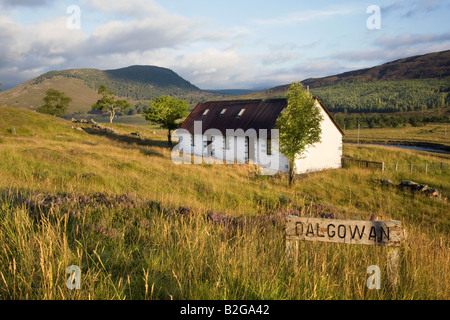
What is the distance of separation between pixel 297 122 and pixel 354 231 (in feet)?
59.9

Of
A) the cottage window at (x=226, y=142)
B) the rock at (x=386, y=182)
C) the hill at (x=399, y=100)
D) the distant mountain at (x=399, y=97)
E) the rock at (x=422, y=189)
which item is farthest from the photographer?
the distant mountain at (x=399, y=97)

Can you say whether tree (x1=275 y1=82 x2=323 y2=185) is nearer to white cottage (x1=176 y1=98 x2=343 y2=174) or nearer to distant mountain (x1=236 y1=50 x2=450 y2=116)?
white cottage (x1=176 y1=98 x2=343 y2=174)

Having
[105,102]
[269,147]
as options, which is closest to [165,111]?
[269,147]

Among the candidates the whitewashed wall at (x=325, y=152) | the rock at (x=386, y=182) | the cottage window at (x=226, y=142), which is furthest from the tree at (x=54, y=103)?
the rock at (x=386, y=182)

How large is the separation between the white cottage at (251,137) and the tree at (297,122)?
4.61m

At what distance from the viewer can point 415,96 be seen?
155 metres

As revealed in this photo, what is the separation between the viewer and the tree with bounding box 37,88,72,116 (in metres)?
85.7

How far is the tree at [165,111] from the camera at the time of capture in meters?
35.0

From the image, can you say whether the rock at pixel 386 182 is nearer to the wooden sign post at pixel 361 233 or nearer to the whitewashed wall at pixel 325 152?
the whitewashed wall at pixel 325 152

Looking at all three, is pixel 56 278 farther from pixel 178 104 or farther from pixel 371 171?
pixel 178 104

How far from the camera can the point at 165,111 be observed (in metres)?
34.9

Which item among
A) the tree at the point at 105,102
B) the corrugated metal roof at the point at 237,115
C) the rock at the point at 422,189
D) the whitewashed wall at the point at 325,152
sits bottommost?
the rock at the point at 422,189

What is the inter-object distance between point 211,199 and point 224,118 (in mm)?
24094

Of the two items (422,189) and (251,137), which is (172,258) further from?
(251,137)
